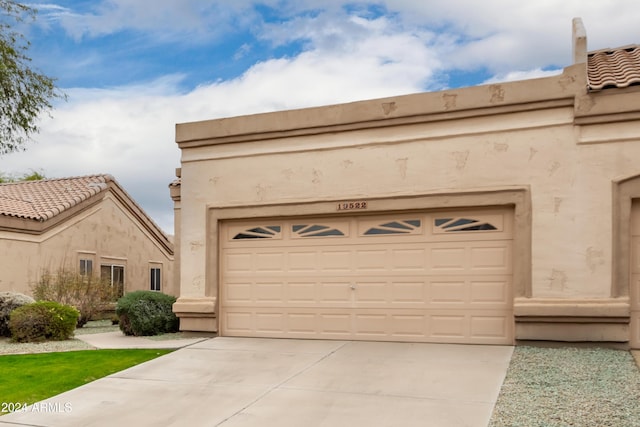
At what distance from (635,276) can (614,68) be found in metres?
4.29

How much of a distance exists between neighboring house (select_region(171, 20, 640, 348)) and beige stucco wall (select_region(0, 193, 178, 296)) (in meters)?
6.48

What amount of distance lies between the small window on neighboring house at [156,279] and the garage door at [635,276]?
18741mm

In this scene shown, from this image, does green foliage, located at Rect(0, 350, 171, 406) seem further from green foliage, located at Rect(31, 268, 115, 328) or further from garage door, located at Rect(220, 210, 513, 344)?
green foliage, located at Rect(31, 268, 115, 328)

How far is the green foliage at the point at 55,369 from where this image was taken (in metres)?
8.19

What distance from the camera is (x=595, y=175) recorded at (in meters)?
9.84

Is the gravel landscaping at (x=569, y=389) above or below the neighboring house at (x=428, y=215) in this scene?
below

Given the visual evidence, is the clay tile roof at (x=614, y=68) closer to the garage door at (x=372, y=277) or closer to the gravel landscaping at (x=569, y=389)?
the garage door at (x=372, y=277)

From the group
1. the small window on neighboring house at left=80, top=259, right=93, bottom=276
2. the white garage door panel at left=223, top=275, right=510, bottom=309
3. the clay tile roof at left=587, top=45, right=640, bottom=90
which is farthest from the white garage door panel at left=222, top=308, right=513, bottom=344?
the small window on neighboring house at left=80, top=259, right=93, bottom=276

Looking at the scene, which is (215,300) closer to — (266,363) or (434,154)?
(266,363)

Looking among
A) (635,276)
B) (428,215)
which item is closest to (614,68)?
(635,276)

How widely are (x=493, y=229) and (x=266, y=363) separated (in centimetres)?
464

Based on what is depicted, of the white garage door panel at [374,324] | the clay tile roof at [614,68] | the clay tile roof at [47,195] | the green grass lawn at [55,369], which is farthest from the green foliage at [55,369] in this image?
the clay tile roof at [614,68]

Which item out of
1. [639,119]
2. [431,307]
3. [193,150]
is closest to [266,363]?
[431,307]

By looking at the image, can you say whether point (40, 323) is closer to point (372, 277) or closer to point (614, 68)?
point (372, 277)
